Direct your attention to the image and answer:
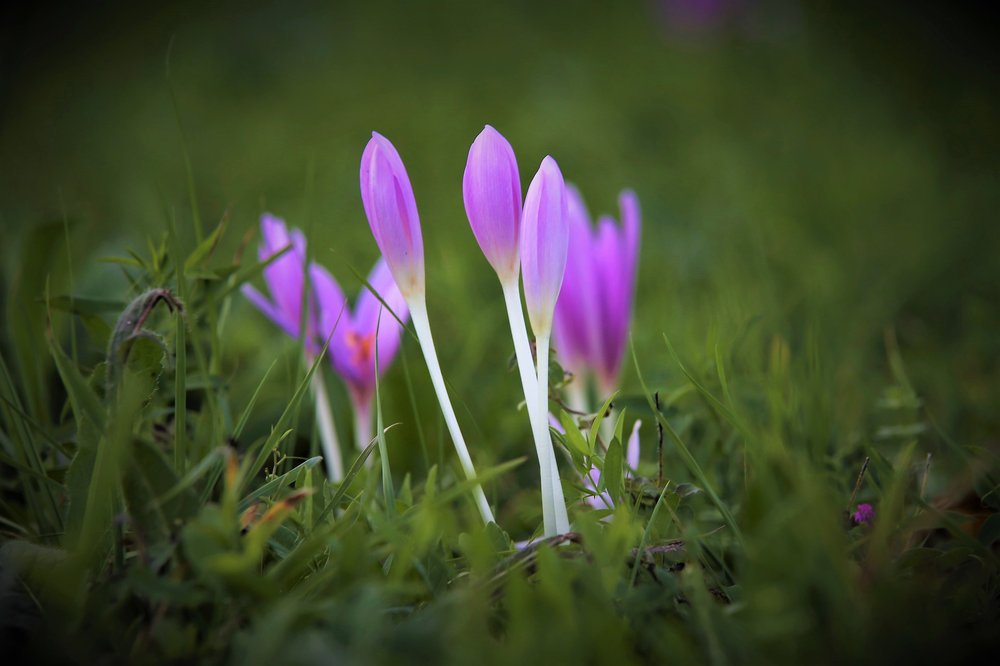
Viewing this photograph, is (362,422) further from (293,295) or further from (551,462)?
(551,462)

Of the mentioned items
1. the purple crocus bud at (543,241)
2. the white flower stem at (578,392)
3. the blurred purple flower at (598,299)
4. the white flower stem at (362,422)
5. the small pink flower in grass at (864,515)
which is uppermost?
the purple crocus bud at (543,241)

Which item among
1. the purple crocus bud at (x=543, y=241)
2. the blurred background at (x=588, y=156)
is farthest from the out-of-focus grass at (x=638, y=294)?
the purple crocus bud at (x=543, y=241)

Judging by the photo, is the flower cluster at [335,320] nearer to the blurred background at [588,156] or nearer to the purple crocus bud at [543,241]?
the blurred background at [588,156]

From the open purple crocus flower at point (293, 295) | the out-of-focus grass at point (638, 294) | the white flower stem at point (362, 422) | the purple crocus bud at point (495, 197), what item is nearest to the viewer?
the out-of-focus grass at point (638, 294)

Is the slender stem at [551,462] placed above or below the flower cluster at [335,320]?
below

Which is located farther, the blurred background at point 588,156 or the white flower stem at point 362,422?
the blurred background at point 588,156

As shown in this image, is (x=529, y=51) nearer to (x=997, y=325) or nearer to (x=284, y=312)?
(x=997, y=325)

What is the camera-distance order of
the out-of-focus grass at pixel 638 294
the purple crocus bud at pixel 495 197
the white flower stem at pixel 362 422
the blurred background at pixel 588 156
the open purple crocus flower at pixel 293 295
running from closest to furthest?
1. the out-of-focus grass at pixel 638 294
2. the purple crocus bud at pixel 495 197
3. the open purple crocus flower at pixel 293 295
4. the white flower stem at pixel 362 422
5. the blurred background at pixel 588 156

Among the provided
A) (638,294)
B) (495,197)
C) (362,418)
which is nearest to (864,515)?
(495,197)
